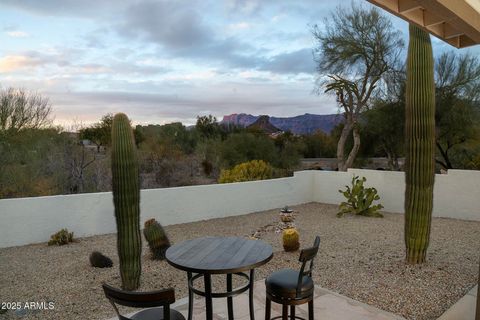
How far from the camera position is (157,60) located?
32.8 ft

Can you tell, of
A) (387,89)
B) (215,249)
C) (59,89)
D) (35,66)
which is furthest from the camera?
(387,89)

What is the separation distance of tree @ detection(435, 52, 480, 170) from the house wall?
16.2 feet

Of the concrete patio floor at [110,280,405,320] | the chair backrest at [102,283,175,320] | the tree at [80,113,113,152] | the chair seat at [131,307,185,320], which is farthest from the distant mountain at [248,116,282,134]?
the chair backrest at [102,283,175,320]

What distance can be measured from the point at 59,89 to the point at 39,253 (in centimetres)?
729

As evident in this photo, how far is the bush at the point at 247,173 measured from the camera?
10.4 m

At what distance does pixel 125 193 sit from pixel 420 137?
369cm

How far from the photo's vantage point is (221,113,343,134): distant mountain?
23.1 m

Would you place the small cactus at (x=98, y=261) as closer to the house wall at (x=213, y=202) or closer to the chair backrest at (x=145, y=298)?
the house wall at (x=213, y=202)

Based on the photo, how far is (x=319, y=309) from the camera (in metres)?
3.48

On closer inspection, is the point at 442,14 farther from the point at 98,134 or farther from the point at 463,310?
the point at 98,134

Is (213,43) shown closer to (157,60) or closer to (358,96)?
(157,60)

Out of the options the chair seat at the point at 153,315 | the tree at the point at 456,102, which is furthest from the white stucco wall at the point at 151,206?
the tree at the point at 456,102

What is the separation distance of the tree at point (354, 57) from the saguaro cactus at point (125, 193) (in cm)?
1298

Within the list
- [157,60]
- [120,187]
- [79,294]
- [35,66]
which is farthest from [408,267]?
[35,66]
